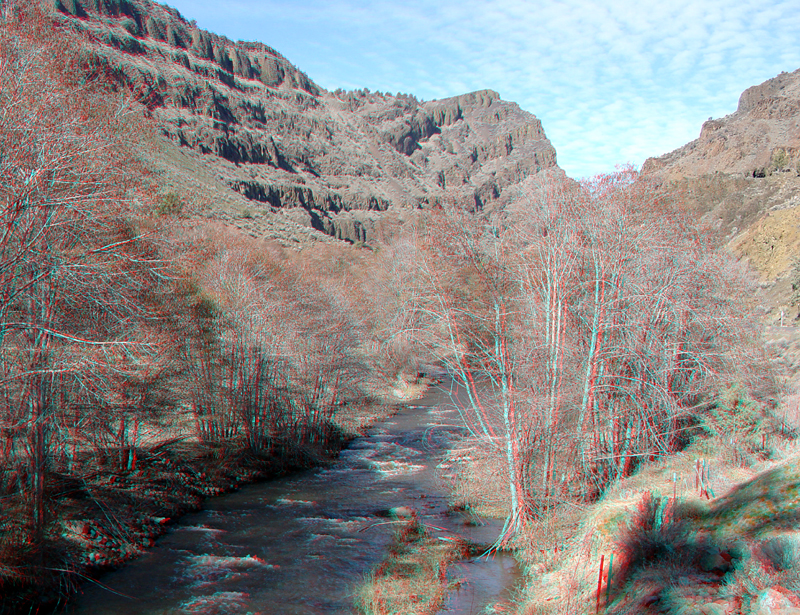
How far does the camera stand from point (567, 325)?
1274 centimetres

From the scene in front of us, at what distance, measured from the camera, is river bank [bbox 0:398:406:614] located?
9.67 m

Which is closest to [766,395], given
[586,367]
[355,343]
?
[586,367]

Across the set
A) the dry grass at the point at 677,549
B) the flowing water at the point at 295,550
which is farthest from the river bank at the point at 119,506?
the dry grass at the point at 677,549

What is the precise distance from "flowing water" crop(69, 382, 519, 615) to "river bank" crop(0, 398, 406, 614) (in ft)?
1.48

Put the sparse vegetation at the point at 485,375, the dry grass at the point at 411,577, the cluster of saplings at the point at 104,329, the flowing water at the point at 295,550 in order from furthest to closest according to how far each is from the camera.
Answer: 1. the flowing water at the point at 295,550
2. the dry grass at the point at 411,577
3. the cluster of saplings at the point at 104,329
4. the sparse vegetation at the point at 485,375

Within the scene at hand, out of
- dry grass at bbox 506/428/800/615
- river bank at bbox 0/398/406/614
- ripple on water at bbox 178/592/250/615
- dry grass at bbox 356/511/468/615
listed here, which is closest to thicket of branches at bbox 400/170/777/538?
dry grass at bbox 506/428/800/615

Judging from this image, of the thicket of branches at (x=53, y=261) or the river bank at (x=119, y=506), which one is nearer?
the thicket of branches at (x=53, y=261)

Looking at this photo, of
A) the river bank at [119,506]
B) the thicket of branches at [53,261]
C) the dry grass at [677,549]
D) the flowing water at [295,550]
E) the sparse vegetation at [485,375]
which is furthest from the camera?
the flowing water at [295,550]

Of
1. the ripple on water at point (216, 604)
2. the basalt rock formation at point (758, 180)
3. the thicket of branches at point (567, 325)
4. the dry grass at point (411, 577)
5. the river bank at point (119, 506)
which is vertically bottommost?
the ripple on water at point (216, 604)

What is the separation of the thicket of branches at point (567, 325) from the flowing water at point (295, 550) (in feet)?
8.39

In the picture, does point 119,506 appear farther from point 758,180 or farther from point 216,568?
point 758,180

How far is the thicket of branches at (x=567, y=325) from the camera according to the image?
36.5 ft

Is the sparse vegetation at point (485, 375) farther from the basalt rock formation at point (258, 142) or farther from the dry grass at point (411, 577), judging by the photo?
the basalt rock formation at point (258, 142)

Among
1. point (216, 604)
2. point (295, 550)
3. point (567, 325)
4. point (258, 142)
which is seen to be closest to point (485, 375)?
point (567, 325)
